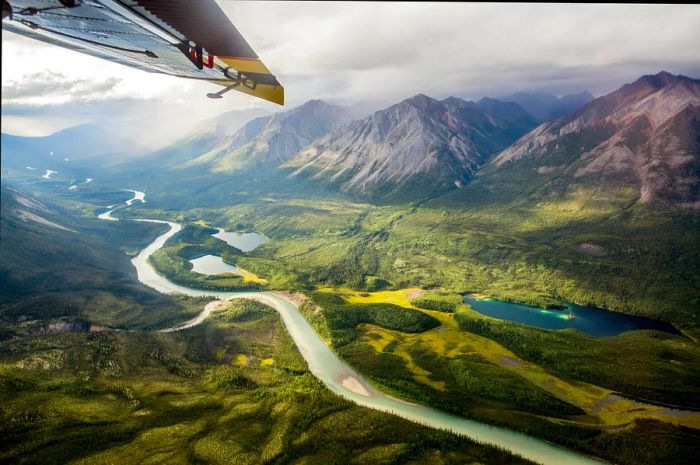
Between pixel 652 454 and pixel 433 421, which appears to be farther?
pixel 433 421

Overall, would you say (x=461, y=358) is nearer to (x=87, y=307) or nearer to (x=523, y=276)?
(x=523, y=276)

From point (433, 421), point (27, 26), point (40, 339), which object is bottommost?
point (433, 421)

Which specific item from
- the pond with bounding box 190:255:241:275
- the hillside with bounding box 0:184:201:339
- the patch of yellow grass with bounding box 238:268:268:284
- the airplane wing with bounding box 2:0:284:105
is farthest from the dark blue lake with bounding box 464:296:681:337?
the airplane wing with bounding box 2:0:284:105

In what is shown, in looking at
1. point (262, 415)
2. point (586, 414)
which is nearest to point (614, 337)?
point (586, 414)

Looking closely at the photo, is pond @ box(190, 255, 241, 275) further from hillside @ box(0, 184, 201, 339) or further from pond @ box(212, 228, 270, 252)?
hillside @ box(0, 184, 201, 339)

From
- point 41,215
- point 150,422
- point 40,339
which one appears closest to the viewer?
point 150,422

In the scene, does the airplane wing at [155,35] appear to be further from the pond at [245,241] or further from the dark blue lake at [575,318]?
the pond at [245,241]
